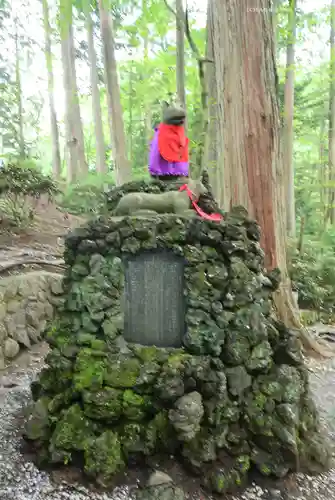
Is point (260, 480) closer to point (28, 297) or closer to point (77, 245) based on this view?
point (77, 245)

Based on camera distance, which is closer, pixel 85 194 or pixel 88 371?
pixel 88 371

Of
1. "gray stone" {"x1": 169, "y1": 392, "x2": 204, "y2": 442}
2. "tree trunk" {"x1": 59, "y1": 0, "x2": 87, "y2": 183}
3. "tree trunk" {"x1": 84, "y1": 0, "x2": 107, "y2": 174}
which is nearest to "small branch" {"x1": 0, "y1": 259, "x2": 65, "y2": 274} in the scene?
"gray stone" {"x1": 169, "y1": 392, "x2": 204, "y2": 442}

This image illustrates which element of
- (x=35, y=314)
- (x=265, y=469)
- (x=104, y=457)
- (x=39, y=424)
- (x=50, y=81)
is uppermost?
(x=50, y=81)

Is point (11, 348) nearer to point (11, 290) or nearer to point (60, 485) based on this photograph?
point (11, 290)

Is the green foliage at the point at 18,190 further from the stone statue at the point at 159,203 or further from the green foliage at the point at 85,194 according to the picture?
the stone statue at the point at 159,203

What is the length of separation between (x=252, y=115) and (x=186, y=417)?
3099mm

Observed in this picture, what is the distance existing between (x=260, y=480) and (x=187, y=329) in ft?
3.90

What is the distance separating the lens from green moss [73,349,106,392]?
2996 mm

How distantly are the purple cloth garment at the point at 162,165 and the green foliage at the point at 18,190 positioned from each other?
434 centimetres

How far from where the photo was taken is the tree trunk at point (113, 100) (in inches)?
336

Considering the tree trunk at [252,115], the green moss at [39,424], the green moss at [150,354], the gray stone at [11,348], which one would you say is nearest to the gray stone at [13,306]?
the gray stone at [11,348]

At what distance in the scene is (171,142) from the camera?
3.56 metres

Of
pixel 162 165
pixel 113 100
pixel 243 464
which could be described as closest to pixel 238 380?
pixel 243 464

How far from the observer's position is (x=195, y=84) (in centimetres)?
1102
